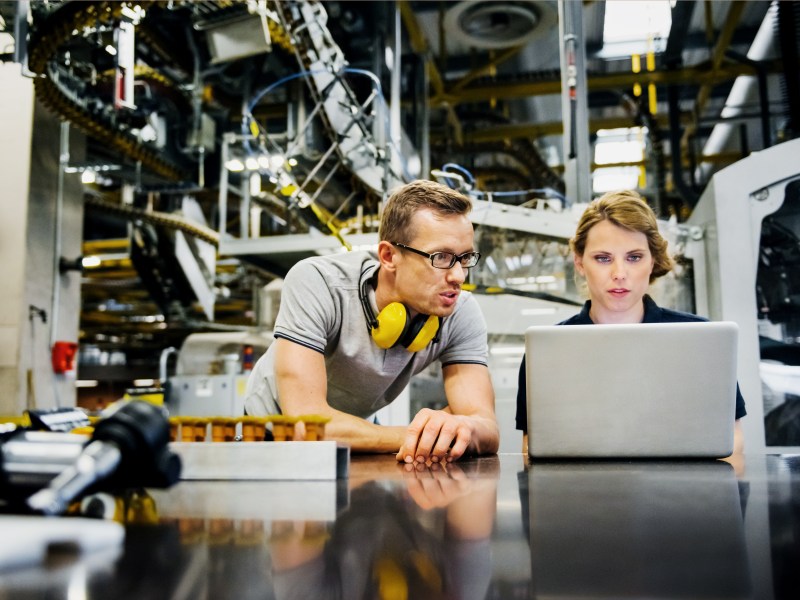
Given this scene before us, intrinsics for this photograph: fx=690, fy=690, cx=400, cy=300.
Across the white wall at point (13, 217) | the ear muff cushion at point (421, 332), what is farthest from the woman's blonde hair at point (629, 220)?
the white wall at point (13, 217)

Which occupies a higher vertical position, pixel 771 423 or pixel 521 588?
pixel 521 588

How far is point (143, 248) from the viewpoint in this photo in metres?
5.83

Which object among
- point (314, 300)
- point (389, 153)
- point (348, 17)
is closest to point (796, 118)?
point (389, 153)

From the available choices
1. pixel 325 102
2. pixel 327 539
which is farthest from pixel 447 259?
pixel 325 102

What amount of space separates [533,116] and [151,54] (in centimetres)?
325

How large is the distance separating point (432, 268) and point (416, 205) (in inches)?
6.7

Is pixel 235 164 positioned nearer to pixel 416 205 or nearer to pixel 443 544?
pixel 416 205

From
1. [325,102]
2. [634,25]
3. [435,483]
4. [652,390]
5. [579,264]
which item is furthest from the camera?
[634,25]

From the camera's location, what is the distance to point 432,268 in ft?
5.14

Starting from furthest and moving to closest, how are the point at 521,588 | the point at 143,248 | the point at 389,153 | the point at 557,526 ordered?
1. the point at 143,248
2. the point at 389,153
3. the point at 557,526
4. the point at 521,588

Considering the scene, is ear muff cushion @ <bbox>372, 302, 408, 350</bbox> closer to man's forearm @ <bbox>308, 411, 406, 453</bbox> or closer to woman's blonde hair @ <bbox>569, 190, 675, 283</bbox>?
man's forearm @ <bbox>308, 411, 406, 453</bbox>

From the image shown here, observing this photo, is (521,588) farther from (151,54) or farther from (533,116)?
(533,116)

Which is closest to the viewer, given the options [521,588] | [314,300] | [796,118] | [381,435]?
[521,588]

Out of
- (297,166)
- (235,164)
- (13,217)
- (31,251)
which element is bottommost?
(31,251)
